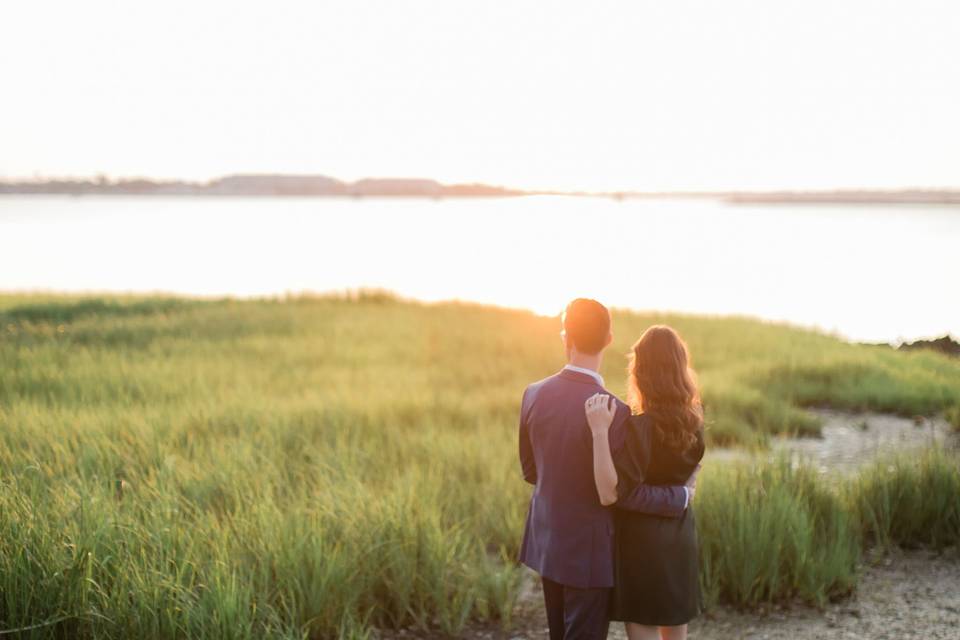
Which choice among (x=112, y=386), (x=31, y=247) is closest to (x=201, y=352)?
(x=112, y=386)

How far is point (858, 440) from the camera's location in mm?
9664

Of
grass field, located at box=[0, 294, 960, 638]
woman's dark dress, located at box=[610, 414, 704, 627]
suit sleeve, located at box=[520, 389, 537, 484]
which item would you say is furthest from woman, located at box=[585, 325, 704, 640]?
grass field, located at box=[0, 294, 960, 638]

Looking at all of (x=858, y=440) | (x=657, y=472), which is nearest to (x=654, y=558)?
(x=657, y=472)

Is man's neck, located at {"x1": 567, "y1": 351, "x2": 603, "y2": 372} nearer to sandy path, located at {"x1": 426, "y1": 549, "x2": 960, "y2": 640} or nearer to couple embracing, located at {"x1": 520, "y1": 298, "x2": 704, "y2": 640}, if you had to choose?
couple embracing, located at {"x1": 520, "y1": 298, "x2": 704, "y2": 640}

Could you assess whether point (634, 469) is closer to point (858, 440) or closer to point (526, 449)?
point (526, 449)

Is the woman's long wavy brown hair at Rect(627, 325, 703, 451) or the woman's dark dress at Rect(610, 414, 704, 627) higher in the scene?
the woman's long wavy brown hair at Rect(627, 325, 703, 451)

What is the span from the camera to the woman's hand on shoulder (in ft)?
11.1

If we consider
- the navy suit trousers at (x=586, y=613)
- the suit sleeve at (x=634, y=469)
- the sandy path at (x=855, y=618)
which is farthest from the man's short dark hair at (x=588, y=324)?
the sandy path at (x=855, y=618)

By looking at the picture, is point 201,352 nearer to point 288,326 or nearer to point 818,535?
point 288,326

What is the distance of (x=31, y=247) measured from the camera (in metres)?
80.2

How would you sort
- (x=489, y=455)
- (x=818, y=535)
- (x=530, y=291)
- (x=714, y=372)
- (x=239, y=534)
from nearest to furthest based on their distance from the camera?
(x=239, y=534), (x=818, y=535), (x=489, y=455), (x=714, y=372), (x=530, y=291)

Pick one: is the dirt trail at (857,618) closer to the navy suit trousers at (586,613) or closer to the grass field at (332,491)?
the grass field at (332,491)

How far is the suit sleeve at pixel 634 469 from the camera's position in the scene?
3486 millimetres

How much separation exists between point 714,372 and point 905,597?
7.55 metres
